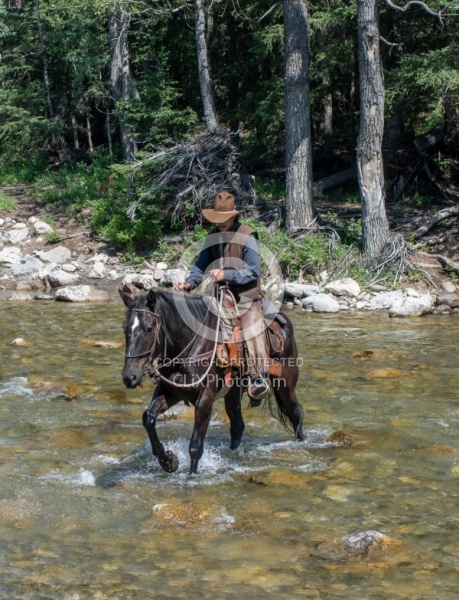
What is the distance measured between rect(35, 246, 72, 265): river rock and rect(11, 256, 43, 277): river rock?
0.83 feet

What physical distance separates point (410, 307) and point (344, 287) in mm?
1712

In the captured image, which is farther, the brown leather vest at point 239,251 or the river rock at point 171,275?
the river rock at point 171,275

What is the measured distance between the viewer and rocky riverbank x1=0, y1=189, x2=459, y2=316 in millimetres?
15586

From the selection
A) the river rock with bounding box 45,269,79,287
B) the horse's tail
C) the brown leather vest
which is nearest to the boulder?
the river rock with bounding box 45,269,79,287

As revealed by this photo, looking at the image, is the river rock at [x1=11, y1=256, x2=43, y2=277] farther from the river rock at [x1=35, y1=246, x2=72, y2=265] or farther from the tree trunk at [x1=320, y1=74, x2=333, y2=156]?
the tree trunk at [x1=320, y1=74, x2=333, y2=156]

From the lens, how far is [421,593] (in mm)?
4836

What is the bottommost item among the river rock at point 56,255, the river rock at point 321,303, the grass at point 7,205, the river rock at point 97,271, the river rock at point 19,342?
the river rock at point 321,303

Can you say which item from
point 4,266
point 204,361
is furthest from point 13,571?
point 4,266

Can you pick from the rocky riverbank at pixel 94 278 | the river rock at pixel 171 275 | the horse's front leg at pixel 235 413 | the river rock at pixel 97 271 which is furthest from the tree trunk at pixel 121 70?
the horse's front leg at pixel 235 413

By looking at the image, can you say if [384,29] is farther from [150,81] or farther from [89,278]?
[89,278]

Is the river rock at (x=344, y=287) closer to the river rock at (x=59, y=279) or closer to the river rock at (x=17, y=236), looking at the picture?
the river rock at (x=59, y=279)

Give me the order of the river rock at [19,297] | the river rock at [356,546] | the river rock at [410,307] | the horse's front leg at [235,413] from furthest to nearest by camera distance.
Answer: the river rock at [19,297], the river rock at [410,307], the horse's front leg at [235,413], the river rock at [356,546]

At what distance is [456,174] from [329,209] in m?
3.95

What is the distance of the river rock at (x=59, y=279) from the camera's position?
1812 cm
